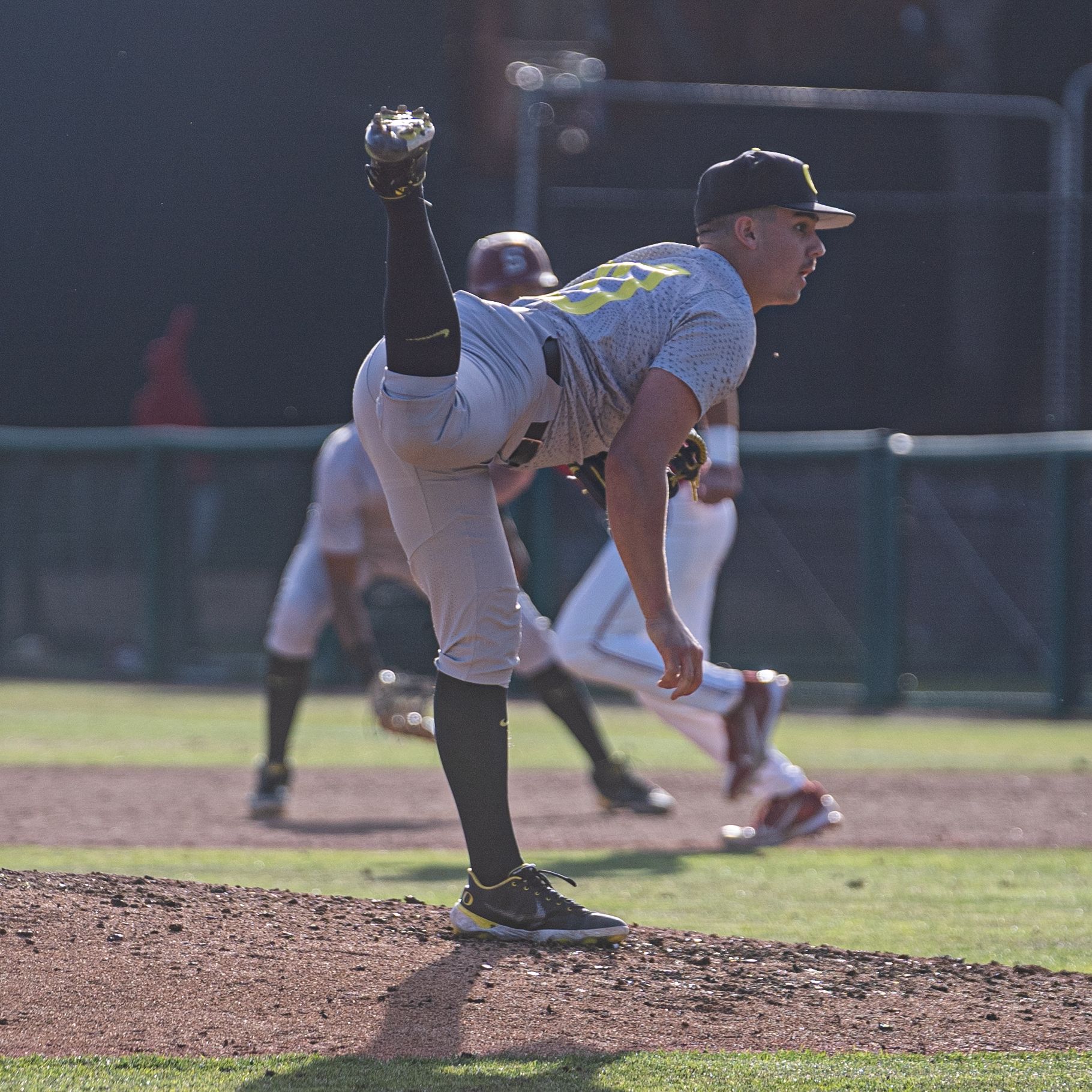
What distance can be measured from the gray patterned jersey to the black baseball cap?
16 centimetres

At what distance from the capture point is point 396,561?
7.25 m

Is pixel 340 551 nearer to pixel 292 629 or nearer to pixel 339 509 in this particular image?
pixel 339 509

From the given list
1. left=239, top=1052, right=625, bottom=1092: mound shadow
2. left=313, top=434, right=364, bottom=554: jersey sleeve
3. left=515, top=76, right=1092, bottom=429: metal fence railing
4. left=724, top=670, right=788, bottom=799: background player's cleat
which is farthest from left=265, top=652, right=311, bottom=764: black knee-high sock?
left=515, top=76, right=1092, bottom=429: metal fence railing

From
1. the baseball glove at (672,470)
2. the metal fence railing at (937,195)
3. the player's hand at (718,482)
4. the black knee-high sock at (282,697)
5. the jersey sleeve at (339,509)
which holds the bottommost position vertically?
the black knee-high sock at (282,697)

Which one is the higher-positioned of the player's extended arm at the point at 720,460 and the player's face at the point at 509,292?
the player's face at the point at 509,292

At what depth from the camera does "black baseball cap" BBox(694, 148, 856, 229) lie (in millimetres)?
3986

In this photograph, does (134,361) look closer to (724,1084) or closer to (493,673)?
(493,673)

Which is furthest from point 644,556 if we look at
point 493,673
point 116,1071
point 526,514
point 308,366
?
point 308,366

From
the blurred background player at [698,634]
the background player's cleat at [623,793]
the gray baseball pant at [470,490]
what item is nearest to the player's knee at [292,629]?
the blurred background player at [698,634]

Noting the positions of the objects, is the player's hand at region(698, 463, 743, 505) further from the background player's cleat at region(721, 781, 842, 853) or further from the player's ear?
the player's ear

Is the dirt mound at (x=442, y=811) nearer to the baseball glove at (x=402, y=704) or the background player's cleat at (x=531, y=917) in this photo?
the baseball glove at (x=402, y=704)

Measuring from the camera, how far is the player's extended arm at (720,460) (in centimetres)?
607

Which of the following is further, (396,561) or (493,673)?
(396,561)

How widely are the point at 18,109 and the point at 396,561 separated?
12.4 metres
